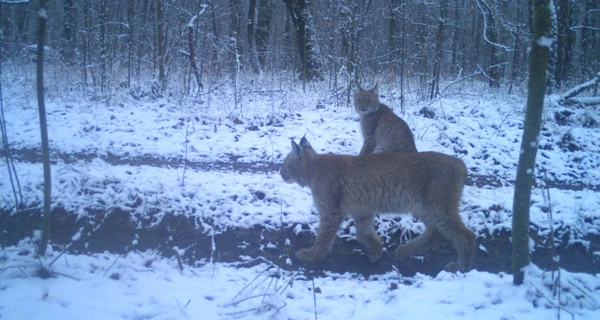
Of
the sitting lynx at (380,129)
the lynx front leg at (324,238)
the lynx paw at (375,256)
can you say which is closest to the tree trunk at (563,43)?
the sitting lynx at (380,129)

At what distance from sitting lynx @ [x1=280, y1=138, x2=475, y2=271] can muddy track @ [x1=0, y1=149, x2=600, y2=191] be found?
232 centimetres

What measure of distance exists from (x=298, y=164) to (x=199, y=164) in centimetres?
292

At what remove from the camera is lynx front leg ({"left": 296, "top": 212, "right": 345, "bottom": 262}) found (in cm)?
530

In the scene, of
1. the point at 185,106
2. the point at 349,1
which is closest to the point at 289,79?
the point at 349,1

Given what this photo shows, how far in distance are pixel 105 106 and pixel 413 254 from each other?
28.5 ft

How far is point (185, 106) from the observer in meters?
10.9

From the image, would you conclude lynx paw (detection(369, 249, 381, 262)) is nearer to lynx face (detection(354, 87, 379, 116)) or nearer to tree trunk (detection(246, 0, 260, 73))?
lynx face (detection(354, 87, 379, 116))

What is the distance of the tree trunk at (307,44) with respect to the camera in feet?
48.0

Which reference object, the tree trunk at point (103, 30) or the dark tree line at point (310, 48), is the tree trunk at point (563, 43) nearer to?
the dark tree line at point (310, 48)

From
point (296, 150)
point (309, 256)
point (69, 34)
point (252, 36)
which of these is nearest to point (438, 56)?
point (296, 150)

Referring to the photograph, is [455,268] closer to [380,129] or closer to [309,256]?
[309,256]

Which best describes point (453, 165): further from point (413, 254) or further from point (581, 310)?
point (581, 310)

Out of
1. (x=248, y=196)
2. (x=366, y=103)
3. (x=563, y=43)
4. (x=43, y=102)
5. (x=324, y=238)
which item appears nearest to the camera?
(x=43, y=102)

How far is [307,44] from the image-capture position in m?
14.7
